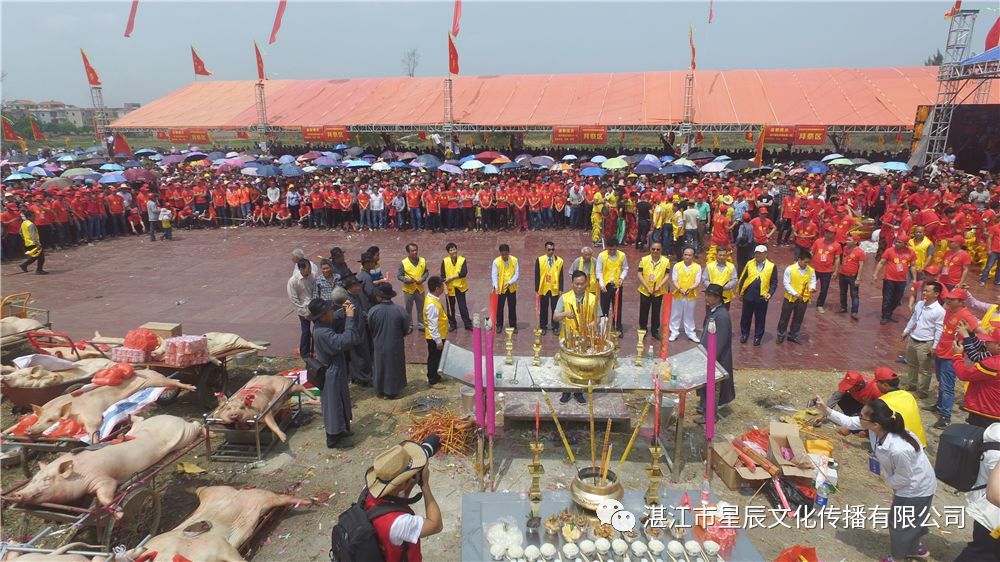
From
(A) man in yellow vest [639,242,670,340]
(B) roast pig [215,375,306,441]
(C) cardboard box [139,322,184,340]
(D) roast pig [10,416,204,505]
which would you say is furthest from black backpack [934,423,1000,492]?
(C) cardboard box [139,322,184,340]

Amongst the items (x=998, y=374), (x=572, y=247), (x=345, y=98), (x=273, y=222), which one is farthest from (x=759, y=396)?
(x=345, y=98)

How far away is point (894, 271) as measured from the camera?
30.3 feet

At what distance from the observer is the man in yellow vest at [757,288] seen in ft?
27.7

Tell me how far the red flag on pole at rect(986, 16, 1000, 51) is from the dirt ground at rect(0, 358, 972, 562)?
68.2 ft

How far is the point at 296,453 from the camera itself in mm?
6172

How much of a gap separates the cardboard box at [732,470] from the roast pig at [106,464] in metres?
5.09

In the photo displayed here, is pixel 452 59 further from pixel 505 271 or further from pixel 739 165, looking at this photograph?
pixel 505 271

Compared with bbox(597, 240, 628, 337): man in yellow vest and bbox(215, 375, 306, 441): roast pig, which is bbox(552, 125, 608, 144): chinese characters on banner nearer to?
bbox(597, 240, 628, 337): man in yellow vest

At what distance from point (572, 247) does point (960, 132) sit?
22.2 m

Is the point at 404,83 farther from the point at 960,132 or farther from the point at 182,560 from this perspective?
the point at 182,560

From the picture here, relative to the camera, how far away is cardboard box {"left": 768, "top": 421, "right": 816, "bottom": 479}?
517 centimetres

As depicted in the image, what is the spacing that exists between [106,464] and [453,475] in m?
3.01

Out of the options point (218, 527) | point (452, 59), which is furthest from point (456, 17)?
point (218, 527)

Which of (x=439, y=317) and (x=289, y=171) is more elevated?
(x=289, y=171)
